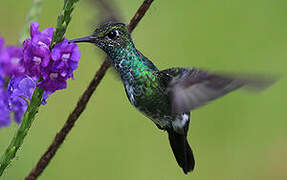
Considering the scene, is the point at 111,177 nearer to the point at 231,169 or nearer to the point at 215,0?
the point at 231,169

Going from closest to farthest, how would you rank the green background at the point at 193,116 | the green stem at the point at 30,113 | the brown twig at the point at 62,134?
the green stem at the point at 30,113
the brown twig at the point at 62,134
the green background at the point at 193,116

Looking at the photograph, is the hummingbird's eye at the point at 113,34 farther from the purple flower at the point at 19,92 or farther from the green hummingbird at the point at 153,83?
the purple flower at the point at 19,92

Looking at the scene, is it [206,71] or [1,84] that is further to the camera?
[206,71]

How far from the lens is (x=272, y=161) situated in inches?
196

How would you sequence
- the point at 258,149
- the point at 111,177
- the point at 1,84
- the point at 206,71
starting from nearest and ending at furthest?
the point at 1,84
the point at 206,71
the point at 111,177
the point at 258,149

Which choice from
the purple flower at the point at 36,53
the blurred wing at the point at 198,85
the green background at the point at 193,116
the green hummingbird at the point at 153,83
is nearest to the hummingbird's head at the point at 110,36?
the green hummingbird at the point at 153,83

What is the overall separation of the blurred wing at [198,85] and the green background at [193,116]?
270 cm

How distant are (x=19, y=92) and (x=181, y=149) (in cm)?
96

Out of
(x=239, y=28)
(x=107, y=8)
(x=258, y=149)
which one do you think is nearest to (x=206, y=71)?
(x=107, y=8)

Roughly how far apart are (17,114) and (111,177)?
2922 millimetres

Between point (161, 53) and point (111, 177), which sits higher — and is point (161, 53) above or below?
above

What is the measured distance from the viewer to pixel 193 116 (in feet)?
16.1

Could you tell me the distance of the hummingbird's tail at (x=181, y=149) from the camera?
2123mm

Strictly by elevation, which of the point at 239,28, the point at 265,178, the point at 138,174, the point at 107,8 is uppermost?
the point at 107,8
